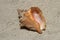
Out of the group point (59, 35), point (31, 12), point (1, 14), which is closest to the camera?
point (59, 35)

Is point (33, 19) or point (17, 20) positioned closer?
point (33, 19)

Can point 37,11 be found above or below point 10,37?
above

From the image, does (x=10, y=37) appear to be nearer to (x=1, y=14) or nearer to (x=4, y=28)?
(x=4, y=28)

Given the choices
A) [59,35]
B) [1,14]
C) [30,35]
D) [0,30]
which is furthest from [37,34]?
[1,14]
